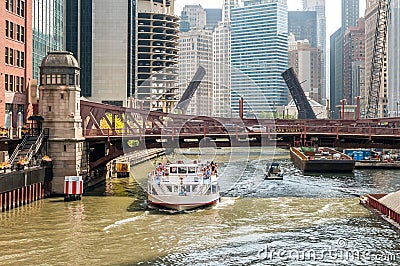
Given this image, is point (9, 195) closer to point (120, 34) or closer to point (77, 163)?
point (77, 163)

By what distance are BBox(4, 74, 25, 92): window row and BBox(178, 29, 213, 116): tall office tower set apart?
6105cm

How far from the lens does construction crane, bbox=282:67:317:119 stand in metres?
140

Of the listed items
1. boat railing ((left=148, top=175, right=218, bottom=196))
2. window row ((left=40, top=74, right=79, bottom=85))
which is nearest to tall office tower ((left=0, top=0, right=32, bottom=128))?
window row ((left=40, top=74, right=79, bottom=85))

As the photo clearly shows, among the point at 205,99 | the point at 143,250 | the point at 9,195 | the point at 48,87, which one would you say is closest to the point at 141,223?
the point at 143,250

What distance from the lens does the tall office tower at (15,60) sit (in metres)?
71.6

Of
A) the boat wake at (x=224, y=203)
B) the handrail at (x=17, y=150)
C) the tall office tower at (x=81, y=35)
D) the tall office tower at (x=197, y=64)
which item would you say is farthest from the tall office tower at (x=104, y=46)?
the boat wake at (x=224, y=203)

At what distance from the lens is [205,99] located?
610 ft

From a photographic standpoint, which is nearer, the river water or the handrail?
the river water

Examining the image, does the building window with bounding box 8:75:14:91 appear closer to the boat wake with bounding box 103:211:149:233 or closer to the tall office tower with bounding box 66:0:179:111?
the boat wake with bounding box 103:211:149:233

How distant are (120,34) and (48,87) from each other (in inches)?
3418

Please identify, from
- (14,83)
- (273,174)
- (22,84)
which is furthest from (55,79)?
(273,174)

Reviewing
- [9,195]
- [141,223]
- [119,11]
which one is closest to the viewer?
[141,223]

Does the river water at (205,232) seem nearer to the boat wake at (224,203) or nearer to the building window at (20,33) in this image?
the boat wake at (224,203)

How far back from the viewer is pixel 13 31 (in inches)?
2958
